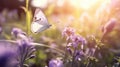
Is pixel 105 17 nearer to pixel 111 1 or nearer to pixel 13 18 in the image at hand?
pixel 111 1

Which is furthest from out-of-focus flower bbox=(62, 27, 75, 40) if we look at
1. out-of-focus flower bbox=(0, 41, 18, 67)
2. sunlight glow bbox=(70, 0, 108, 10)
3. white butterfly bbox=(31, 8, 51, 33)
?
sunlight glow bbox=(70, 0, 108, 10)

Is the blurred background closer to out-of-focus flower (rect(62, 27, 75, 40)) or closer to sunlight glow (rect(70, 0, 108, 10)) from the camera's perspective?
sunlight glow (rect(70, 0, 108, 10))

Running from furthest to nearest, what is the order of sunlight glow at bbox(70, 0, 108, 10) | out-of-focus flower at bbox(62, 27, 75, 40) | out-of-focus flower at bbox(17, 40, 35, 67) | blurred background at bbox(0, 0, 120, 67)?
sunlight glow at bbox(70, 0, 108, 10)
blurred background at bbox(0, 0, 120, 67)
out-of-focus flower at bbox(62, 27, 75, 40)
out-of-focus flower at bbox(17, 40, 35, 67)

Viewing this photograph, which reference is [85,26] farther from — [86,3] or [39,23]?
[39,23]

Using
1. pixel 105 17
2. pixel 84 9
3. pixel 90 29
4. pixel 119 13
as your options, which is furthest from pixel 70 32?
pixel 84 9

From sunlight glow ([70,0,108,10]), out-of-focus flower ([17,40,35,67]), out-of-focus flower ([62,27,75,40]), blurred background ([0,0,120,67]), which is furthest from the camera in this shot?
sunlight glow ([70,0,108,10])

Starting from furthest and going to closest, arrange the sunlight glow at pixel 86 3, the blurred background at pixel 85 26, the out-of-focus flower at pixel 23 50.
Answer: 1. the sunlight glow at pixel 86 3
2. the blurred background at pixel 85 26
3. the out-of-focus flower at pixel 23 50

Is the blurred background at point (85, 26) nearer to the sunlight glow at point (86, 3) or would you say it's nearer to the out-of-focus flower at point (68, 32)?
the sunlight glow at point (86, 3)

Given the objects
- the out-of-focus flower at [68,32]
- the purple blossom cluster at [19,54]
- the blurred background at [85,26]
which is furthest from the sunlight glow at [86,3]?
the purple blossom cluster at [19,54]

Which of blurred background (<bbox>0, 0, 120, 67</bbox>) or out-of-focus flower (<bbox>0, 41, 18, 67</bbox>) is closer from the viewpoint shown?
out-of-focus flower (<bbox>0, 41, 18, 67</bbox>)

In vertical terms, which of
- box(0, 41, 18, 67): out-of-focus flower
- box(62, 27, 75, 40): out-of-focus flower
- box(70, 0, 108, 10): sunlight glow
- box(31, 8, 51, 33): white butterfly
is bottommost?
box(0, 41, 18, 67): out-of-focus flower

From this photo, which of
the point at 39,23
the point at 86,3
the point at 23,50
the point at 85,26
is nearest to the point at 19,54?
the point at 23,50
